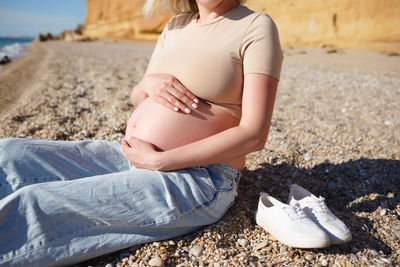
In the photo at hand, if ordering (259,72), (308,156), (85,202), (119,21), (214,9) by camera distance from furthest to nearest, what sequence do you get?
(119,21) < (308,156) < (214,9) < (259,72) < (85,202)

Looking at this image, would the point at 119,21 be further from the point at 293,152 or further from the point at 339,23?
the point at 293,152

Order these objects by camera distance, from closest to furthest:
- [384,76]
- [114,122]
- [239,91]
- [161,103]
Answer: [239,91], [161,103], [114,122], [384,76]

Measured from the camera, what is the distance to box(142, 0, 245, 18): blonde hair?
68.1 inches

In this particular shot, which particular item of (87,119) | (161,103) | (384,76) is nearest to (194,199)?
(161,103)

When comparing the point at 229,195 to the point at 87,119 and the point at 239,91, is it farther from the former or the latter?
the point at 87,119

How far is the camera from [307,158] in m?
2.41

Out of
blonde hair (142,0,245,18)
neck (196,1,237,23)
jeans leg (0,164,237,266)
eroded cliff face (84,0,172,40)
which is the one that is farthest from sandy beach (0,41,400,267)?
eroded cliff face (84,0,172,40)

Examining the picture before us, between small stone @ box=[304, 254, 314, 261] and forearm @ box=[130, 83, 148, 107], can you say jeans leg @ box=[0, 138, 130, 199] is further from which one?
small stone @ box=[304, 254, 314, 261]

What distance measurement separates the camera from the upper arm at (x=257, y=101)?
4.11 feet

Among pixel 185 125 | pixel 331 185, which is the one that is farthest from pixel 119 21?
pixel 185 125

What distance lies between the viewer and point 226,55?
4.26 ft

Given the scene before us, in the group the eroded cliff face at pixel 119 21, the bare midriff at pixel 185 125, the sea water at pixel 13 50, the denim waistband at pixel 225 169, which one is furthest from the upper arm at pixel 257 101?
the eroded cliff face at pixel 119 21

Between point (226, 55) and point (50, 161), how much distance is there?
971mm

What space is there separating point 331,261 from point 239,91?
0.86 meters
